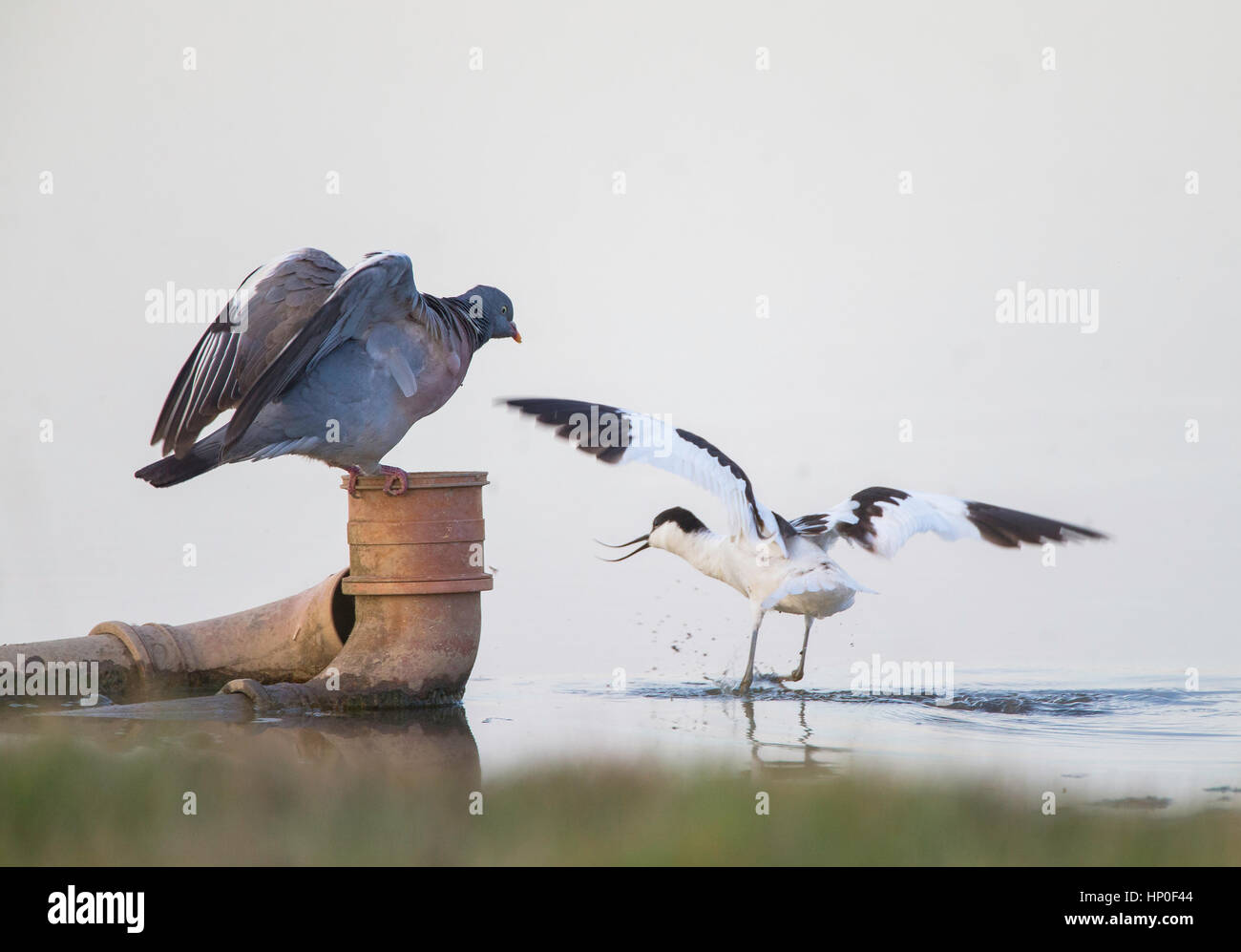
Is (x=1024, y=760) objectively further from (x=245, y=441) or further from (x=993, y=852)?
(x=245, y=441)

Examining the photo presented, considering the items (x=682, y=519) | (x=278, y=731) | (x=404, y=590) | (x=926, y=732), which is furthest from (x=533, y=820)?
(x=682, y=519)

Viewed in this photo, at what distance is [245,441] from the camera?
768 centimetres

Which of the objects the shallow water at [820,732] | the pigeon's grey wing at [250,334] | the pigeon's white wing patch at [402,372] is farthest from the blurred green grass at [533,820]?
the pigeon's white wing patch at [402,372]

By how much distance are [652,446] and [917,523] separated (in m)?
2.04

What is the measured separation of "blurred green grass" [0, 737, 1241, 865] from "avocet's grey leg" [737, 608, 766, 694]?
3.74 meters

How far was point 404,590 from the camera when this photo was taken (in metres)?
7.86

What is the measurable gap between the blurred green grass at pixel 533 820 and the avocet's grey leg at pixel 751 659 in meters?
3.74

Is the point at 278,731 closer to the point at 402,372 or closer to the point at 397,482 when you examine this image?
the point at 397,482

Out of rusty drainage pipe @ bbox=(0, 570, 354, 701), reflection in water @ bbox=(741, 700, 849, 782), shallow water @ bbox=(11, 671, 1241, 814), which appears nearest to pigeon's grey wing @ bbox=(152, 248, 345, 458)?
rusty drainage pipe @ bbox=(0, 570, 354, 701)

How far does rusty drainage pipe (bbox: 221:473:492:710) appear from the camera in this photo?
7.89 m

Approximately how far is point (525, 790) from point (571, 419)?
13.4ft

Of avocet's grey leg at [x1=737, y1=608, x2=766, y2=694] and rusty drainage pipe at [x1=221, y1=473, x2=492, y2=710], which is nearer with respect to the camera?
rusty drainage pipe at [x1=221, y1=473, x2=492, y2=710]

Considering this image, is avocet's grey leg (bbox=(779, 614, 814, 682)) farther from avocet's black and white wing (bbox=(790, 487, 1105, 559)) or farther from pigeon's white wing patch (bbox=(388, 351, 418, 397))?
pigeon's white wing patch (bbox=(388, 351, 418, 397))

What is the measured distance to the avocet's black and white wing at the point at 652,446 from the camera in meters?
9.29
